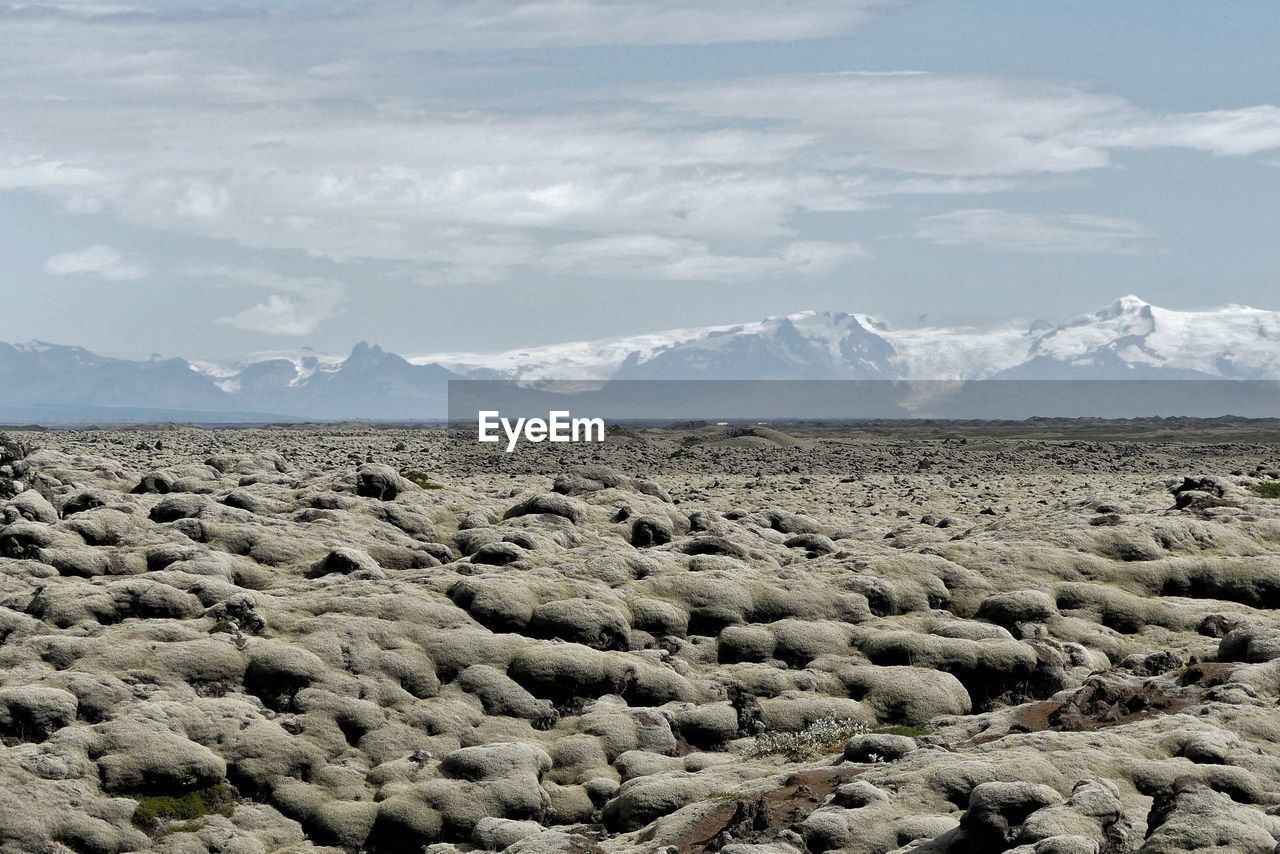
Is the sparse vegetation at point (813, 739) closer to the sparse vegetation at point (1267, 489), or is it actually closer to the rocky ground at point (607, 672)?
the rocky ground at point (607, 672)

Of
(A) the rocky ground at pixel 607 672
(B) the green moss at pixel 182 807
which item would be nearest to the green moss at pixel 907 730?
(A) the rocky ground at pixel 607 672

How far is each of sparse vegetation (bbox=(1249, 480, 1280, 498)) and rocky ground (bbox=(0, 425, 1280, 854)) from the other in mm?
5902

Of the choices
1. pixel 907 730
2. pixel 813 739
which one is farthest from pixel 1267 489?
pixel 813 739

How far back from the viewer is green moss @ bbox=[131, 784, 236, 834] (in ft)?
99.0

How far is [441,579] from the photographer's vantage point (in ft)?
139

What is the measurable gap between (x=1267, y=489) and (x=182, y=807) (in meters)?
51.3

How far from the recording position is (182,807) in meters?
30.8

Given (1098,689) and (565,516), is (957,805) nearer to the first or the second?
(1098,689)

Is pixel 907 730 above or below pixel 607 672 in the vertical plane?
below

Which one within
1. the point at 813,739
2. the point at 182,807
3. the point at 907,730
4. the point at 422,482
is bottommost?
the point at 182,807

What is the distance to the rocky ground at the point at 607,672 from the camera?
89.5ft

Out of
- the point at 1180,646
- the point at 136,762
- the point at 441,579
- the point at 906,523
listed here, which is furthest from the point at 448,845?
the point at 906,523

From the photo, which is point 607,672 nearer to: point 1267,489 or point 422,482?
point 422,482

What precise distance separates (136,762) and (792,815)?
1488 cm
